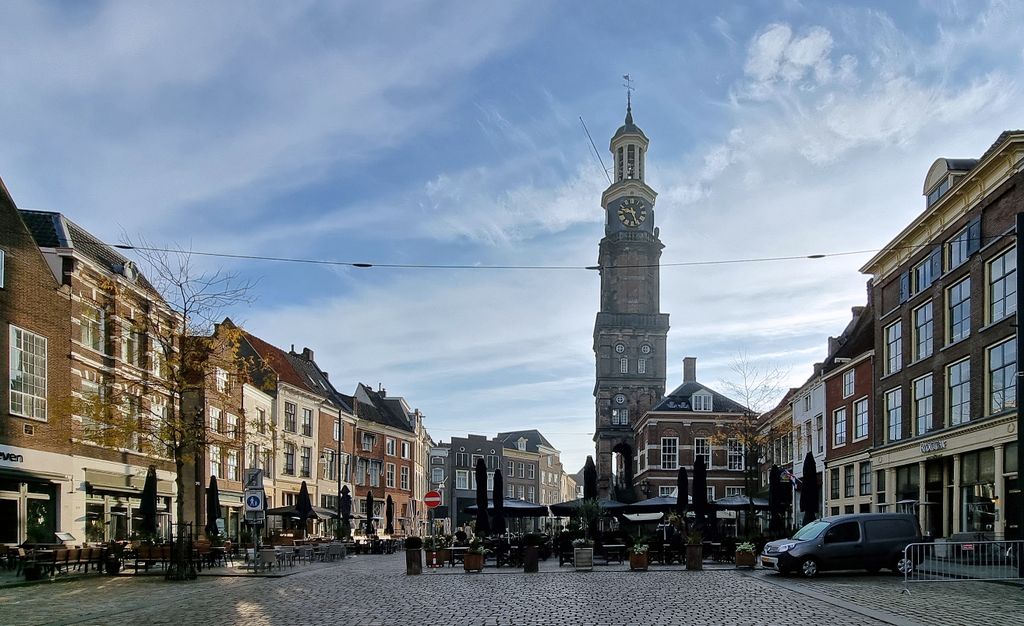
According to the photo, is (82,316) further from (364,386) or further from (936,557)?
(364,386)

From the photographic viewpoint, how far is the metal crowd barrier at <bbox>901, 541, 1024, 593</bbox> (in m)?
22.2

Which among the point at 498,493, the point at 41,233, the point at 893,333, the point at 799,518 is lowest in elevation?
the point at 799,518

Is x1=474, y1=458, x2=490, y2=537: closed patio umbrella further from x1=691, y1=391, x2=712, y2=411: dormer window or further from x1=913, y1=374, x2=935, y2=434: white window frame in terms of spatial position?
x1=691, y1=391, x2=712, y2=411: dormer window

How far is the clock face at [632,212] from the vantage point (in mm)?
104062

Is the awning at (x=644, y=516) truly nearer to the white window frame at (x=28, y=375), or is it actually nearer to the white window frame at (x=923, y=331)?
the white window frame at (x=923, y=331)

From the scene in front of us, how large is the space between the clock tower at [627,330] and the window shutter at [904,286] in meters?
59.6

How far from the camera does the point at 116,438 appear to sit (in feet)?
90.4

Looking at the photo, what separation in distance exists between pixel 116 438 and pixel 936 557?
20.9 m

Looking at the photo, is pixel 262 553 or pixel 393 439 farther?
pixel 393 439

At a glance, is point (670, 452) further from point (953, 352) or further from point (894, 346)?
point (953, 352)

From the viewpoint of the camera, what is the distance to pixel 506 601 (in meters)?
19.4

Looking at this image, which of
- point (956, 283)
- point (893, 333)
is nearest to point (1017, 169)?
point (956, 283)

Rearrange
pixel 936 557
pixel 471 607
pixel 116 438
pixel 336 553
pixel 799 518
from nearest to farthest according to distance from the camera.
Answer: pixel 471 607, pixel 936 557, pixel 116 438, pixel 336 553, pixel 799 518

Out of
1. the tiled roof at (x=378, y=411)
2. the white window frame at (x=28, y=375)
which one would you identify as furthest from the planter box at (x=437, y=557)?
the tiled roof at (x=378, y=411)
